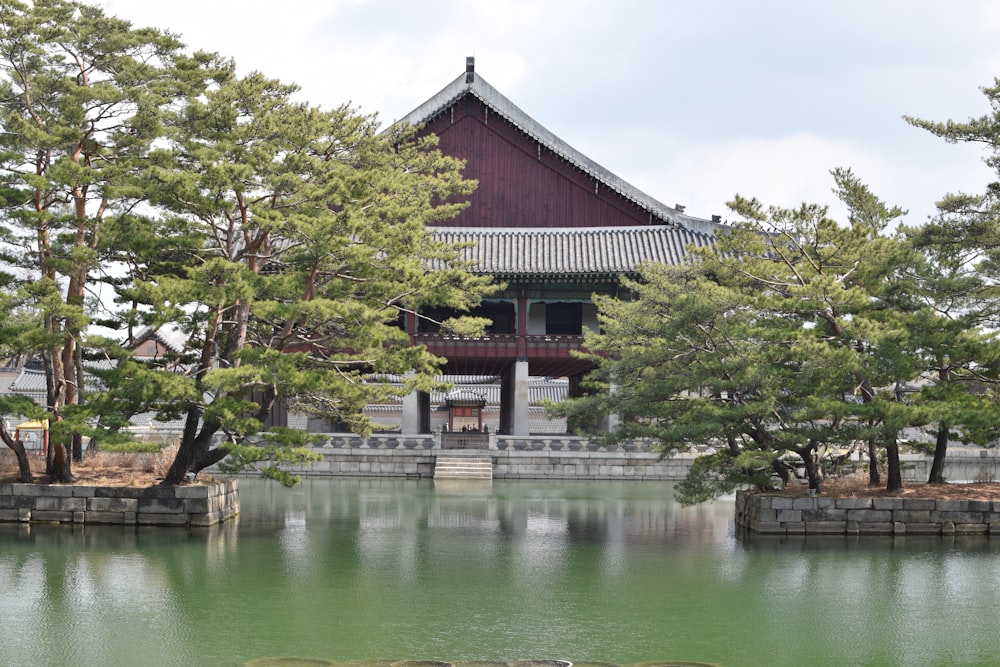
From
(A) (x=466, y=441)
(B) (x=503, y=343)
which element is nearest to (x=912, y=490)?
(A) (x=466, y=441)

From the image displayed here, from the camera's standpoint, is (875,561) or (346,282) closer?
(875,561)

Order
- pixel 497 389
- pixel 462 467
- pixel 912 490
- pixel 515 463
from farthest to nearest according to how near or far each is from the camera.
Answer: pixel 497 389 → pixel 515 463 → pixel 462 467 → pixel 912 490

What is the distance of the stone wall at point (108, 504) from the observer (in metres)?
21.7

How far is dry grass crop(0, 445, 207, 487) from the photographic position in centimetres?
2257

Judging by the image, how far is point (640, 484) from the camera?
37.4 metres

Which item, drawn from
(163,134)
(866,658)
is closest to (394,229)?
(163,134)

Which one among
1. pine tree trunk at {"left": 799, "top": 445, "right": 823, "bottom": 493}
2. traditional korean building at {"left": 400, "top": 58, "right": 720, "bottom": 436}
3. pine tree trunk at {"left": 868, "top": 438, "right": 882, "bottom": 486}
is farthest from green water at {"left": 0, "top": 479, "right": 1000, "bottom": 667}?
traditional korean building at {"left": 400, "top": 58, "right": 720, "bottom": 436}

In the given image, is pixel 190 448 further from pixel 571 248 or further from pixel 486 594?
pixel 571 248

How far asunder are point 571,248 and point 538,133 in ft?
16.9

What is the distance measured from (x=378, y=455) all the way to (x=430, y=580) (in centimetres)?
2180

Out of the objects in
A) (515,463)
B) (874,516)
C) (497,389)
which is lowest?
(874,516)

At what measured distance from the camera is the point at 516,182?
4453 centimetres

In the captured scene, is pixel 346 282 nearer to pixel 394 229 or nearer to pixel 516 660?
pixel 394 229

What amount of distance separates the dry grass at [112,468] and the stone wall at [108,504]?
1.37 feet
